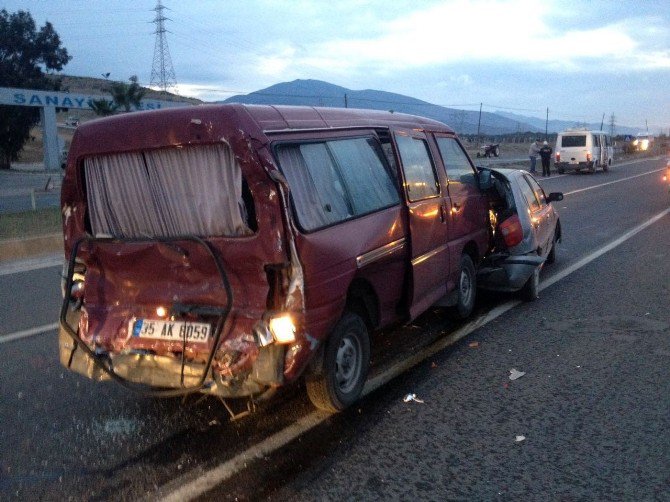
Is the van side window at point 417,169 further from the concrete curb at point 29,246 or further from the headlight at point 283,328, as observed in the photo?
the concrete curb at point 29,246

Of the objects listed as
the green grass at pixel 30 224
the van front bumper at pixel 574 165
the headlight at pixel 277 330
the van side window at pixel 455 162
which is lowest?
the green grass at pixel 30 224

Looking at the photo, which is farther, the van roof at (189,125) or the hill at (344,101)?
the hill at (344,101)

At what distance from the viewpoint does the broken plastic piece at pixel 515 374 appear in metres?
5.28

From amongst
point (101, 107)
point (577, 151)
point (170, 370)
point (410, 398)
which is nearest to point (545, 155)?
point (577, 151)

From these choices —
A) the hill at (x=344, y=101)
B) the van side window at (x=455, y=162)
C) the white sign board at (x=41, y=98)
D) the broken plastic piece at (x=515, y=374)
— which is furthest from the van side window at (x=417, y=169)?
the white sign board at (x=41, y=98)

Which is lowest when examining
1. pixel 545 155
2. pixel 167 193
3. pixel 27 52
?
→ pixel 167 193

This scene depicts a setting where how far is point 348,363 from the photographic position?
15.5 feet

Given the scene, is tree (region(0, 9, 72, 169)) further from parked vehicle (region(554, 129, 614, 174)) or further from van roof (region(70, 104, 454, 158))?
van roof (region(70, 104, 454, 158))

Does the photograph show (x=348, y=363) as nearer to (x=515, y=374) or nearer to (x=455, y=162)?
(x=515, y=374)

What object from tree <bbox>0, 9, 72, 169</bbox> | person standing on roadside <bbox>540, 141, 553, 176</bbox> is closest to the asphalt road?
person standing on roadside <bbox>540, 141, 553, 176</bbox>

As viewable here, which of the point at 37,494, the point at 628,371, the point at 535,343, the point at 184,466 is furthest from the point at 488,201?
the point at 37,494

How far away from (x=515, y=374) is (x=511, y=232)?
8.84ft

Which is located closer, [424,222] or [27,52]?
[424,222]

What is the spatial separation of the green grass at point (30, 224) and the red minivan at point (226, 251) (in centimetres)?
910
